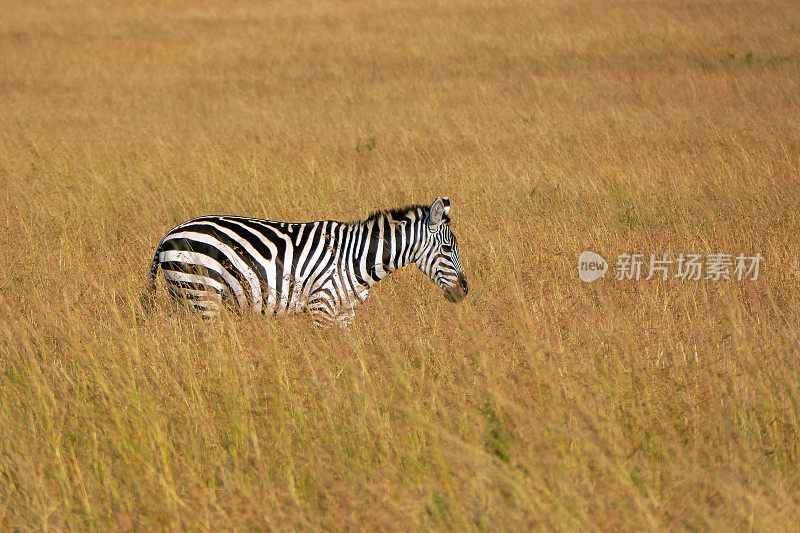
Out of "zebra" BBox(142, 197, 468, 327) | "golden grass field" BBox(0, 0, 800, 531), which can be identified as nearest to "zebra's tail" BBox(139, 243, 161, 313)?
"zebra" BBox(142, 197, 468, 327)

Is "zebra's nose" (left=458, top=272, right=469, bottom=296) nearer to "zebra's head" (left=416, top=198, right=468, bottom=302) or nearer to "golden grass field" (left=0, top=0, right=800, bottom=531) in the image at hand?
"zebra's head" (left=416, top=198, right=468, bottom=302)

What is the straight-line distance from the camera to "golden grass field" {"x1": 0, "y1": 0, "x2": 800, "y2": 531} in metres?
2.93

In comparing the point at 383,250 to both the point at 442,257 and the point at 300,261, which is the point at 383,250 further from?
the point at 300,261

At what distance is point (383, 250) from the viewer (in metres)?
4.97

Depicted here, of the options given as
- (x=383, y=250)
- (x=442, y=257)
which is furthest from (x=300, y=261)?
(x=442, y=257)

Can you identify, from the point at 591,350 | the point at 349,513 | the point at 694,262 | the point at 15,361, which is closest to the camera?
the point at 349,513

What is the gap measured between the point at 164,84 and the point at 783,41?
47.0 ft

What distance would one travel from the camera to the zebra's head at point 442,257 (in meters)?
4.91

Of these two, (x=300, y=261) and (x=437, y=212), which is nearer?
(x=437, y=212)

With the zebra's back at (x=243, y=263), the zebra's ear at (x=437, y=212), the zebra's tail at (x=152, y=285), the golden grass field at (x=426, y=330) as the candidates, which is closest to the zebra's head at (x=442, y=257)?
the zebra's ear at (x=437, y=212)

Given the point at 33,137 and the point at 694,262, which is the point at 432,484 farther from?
the point at 33,137

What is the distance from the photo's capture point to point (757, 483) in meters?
2.92

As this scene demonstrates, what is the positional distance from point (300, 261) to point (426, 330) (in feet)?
3.64

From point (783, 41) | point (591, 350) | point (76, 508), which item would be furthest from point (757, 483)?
point (783, 41)
